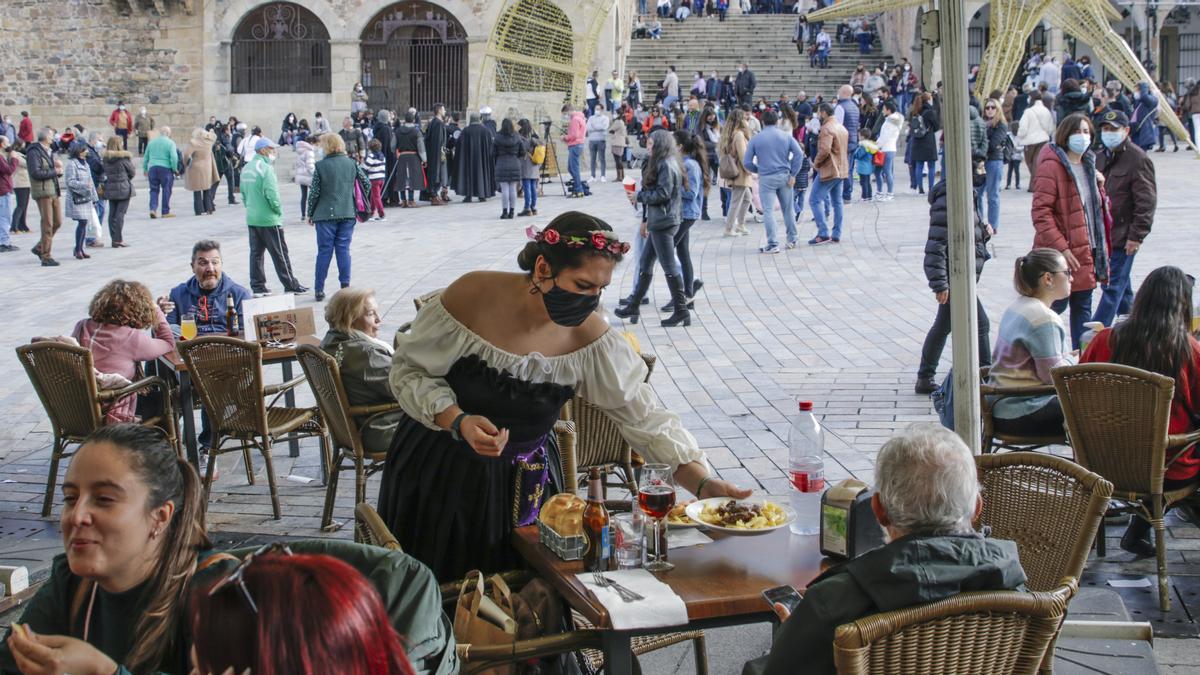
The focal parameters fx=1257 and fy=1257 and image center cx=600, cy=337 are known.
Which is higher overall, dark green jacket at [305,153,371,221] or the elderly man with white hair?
dark green jacket at [305,153,371,221]

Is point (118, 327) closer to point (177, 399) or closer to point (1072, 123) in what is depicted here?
point (177, 399)

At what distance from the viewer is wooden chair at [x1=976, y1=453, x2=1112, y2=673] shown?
10.3ft

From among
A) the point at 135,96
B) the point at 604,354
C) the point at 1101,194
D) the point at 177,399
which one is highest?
the point at 135,96

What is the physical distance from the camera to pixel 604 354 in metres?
3.50

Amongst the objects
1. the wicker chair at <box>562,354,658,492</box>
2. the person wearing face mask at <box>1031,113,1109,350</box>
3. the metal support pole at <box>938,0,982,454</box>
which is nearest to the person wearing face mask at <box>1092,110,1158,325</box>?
the person wearing face mask at <box>1031,113,1109,350</box>

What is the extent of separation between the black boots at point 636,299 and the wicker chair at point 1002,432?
5.19 m

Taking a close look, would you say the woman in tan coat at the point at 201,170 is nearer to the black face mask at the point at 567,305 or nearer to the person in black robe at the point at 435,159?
the person in black robe at the point at 435,159

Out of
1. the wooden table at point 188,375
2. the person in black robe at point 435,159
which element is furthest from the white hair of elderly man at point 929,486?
the person in black robe at point 435,159

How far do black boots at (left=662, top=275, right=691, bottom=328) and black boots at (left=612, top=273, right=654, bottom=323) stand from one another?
10.8 inches

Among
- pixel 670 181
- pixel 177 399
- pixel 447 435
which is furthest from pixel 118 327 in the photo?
pixel 670 181

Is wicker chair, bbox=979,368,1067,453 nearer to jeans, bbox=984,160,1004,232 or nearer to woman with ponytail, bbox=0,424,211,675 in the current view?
woman with ponytail, bbox=0,424,211,675

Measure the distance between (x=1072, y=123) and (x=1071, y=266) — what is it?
0.86 m

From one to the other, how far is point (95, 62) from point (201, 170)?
50.9 feet

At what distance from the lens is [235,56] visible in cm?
3216
